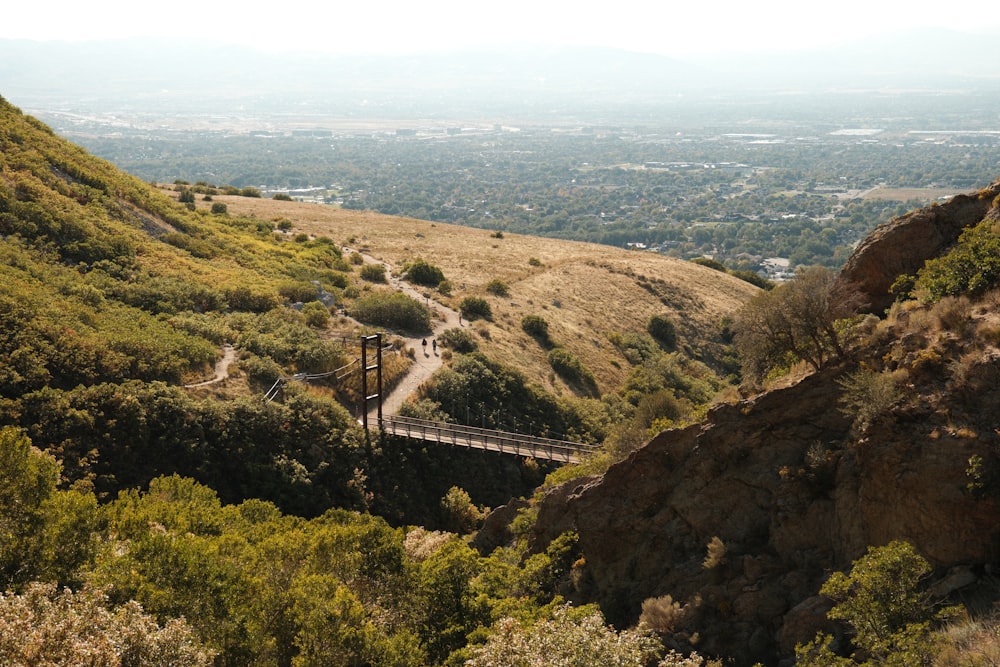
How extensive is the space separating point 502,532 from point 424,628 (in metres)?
7.28

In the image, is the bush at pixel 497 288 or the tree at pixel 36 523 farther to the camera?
the bush at pixel 497 288

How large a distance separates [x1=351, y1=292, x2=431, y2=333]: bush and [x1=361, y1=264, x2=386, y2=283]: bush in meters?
9.45

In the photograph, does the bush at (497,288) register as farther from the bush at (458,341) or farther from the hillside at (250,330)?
the bush at (458,341)

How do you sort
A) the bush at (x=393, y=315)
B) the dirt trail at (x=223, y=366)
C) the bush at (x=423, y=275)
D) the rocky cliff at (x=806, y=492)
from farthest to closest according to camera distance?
the bush at (x=423, y=275)
the bush at (x=393, y=315)
the dirt trail at (x=223, y=366)
the rocky cliff at (x=806, y=492)

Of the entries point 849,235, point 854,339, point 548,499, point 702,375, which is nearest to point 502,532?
point 548,499

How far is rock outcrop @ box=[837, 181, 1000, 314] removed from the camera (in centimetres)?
1842

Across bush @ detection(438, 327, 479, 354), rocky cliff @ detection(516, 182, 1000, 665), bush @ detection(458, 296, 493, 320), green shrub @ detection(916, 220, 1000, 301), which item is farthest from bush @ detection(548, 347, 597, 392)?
green shrub @ detection(916, 220, 1000, 301)

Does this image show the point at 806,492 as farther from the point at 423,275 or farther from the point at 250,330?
the point at 423,275

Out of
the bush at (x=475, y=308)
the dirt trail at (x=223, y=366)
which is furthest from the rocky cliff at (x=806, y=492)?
the bush at (x=475, y=308)

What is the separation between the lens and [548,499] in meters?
20.0

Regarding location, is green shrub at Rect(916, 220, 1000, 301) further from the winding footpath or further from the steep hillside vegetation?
the winding footpath

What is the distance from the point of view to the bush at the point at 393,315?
44.8 m

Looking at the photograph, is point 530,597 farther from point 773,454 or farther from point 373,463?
point 373,463

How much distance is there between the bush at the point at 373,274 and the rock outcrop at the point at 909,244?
38996 mm
